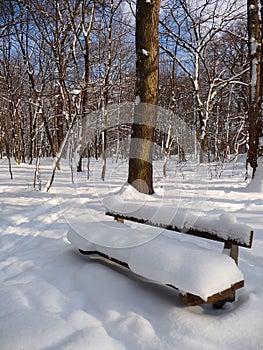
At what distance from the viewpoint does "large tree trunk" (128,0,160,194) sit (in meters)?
5.58

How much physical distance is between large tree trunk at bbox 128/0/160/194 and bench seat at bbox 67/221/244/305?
128 inches

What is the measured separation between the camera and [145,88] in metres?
5.63

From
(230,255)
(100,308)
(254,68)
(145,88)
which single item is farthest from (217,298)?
(254,68)

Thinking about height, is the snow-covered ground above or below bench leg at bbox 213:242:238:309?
below

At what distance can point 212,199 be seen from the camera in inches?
225

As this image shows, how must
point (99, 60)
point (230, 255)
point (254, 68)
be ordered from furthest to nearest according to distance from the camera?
point (99, 60) < point (254, 68) < point (230, 255)

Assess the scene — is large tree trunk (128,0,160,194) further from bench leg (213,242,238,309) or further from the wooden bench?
bench leg (213,242,238,309)

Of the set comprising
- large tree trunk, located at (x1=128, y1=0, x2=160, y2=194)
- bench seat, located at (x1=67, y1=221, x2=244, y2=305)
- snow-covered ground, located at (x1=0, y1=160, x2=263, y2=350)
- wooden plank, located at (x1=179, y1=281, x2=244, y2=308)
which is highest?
large tree trunk, located at (x1=128, y1=0, x2=160, y2=194)

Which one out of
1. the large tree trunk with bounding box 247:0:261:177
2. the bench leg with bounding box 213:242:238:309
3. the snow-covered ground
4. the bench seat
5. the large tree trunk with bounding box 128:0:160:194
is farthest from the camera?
the large tree trunk with bounding box 247:0:261:177

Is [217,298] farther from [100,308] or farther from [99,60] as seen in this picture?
[99,60]

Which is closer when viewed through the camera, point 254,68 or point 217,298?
point 217,298

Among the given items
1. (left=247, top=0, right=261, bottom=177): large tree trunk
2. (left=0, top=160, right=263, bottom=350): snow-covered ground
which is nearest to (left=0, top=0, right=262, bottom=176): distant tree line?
(left=247, top=0, right=261, bottom=177): large tree trunk

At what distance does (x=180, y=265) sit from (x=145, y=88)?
173 inches

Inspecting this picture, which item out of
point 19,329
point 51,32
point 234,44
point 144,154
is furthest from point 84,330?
point 234,44
